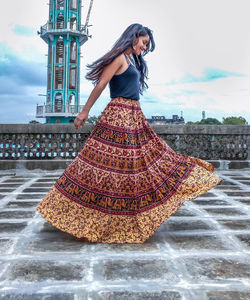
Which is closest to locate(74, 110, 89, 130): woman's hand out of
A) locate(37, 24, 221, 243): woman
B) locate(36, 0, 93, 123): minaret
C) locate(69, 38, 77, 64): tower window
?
locate(37, 24, 221, 243): woman

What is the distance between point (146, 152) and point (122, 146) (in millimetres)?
208

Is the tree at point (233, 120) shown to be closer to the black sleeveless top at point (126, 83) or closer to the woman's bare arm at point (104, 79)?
the black sleeveless top at point (126, 83)

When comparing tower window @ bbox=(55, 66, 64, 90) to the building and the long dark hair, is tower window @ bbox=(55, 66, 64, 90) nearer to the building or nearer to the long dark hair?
the building

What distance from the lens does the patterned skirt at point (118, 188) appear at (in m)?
2.50

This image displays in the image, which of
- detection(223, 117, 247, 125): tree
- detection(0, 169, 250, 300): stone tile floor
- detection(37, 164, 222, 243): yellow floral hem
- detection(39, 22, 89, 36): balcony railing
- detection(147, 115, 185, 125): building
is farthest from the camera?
detection(223, 117, 247, 125): tree

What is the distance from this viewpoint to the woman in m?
2.51

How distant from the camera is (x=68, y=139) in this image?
6941 mm

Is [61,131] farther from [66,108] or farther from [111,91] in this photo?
[66,108]

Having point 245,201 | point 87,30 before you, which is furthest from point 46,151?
point 87,30

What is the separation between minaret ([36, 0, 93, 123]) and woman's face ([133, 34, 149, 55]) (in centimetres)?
3232

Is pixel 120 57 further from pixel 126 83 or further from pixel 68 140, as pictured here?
pixel 68 140

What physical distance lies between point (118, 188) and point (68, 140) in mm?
4591

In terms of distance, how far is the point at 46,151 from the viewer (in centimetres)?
699

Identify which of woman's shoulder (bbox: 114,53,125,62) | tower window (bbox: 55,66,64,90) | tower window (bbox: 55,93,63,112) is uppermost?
tower window (bbox: 55,66,64,90)
